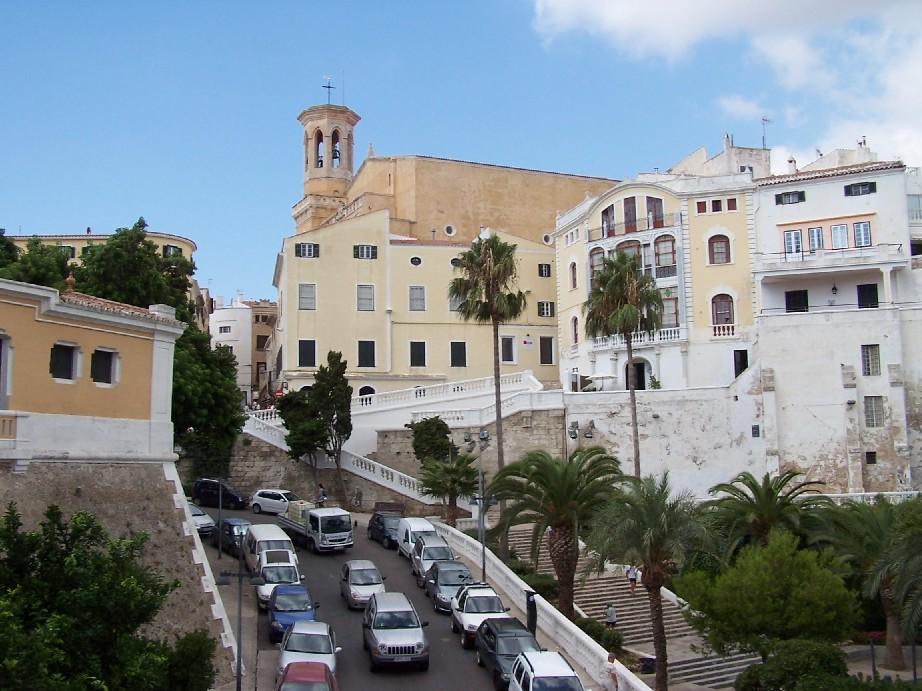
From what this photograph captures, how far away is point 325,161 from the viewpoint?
70.9 metres

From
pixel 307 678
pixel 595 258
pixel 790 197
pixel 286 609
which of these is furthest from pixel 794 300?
pixel 307 678

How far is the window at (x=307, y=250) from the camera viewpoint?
51.8 m

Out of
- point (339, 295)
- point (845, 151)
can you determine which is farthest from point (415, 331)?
point (845, 151)

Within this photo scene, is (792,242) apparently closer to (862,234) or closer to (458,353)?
(862,234)

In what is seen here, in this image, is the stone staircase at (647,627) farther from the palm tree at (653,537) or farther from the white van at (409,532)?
the white van at (409,532)

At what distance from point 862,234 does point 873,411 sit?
30.5 feet

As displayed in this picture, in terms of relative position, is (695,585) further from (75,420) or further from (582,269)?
(582,269)

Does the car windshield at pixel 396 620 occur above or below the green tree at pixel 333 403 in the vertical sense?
below

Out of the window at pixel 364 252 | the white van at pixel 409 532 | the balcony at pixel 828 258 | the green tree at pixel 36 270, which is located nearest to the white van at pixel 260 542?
the white van at pixel 409 532

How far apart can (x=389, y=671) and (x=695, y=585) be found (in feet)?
25.4

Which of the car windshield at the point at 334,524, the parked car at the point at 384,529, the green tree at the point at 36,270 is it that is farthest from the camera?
A: the parked car at the point at 384,529

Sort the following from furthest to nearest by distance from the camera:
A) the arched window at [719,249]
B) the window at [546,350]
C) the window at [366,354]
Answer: the window at [546,350] → the window at [366,354] → the arched window at [719,249]

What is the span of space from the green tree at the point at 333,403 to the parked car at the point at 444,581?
1319 cm

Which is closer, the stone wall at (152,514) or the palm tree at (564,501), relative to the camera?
the stone wall at (152,514)
